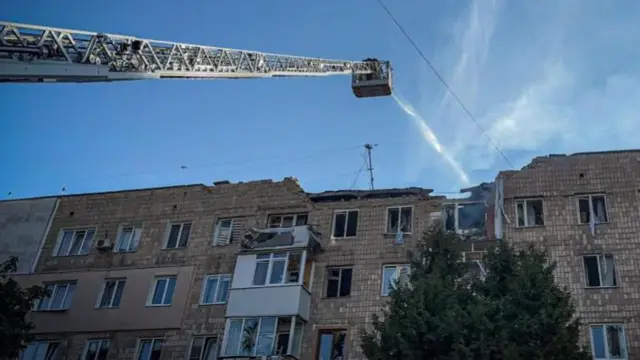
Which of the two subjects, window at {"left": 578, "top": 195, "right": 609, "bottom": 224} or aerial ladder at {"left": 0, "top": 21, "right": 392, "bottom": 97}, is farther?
window at {"left": 578, "top": 195, "right": 609, "bottom": 224}

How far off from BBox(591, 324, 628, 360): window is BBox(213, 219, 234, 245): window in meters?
15.9

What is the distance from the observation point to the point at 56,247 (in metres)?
37.6

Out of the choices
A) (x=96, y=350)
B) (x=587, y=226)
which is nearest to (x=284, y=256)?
(x=96, y=350)

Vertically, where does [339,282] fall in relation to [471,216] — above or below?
below

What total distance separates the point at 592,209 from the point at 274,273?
13.0 metres

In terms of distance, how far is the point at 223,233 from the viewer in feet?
116

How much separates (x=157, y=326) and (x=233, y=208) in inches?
251

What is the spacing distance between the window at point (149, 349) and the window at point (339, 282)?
754cm

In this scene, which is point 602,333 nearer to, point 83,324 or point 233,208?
point 233,208

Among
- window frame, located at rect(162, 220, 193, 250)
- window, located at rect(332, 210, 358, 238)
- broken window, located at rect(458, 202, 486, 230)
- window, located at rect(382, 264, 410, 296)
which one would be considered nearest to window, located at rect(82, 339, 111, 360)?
window frame, located at rect(162, 220, 193, 250)

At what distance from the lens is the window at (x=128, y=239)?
119 feet

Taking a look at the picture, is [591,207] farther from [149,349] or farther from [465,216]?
[149,349]

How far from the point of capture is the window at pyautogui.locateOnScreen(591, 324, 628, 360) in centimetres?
2688

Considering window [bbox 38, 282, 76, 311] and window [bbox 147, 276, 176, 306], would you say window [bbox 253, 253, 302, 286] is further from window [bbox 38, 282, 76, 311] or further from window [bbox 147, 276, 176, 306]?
window [bbox 38, 282, 76, 311]
